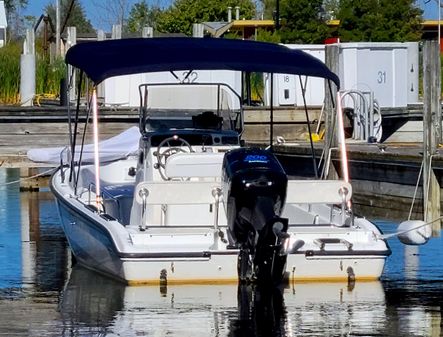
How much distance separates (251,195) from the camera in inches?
434

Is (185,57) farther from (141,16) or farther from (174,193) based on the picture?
(141,16)

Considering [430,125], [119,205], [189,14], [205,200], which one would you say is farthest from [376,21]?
[205,200]

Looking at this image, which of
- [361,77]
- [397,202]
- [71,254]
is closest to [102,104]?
[361,77]

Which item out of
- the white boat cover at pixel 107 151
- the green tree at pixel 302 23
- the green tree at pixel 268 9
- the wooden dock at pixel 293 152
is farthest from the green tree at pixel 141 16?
the white boat cover at pixel 107 151

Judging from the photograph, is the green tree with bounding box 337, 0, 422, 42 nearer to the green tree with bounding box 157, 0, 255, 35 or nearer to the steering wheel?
the green tree with bounding box 157, 0, 255, 35

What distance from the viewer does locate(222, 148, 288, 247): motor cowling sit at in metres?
11.0

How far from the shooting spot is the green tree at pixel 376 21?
56.0 m

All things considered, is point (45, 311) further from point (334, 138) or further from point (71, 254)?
point (334, 138)

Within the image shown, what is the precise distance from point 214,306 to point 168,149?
286 cm

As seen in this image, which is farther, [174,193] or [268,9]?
[268,9]

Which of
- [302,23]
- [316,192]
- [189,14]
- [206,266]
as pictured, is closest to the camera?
[206,266]

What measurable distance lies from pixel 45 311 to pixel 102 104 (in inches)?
769

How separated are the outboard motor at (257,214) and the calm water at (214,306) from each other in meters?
0.37

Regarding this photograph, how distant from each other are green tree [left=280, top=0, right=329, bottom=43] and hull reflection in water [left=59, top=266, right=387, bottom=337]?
150 ft
